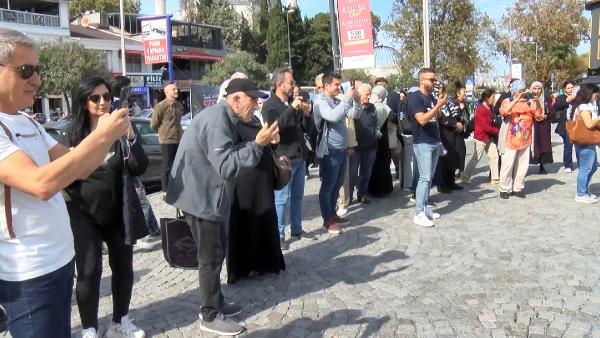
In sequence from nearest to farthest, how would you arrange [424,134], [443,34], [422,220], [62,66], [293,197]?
[293,197] < [424,134] < [422,220] < [443,34] < [62,66]

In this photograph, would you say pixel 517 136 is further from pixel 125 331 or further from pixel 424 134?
pixel 125 331

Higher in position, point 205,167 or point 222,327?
point 205,167

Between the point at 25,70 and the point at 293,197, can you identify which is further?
the point at 293,197

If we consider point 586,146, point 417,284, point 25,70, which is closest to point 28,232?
point 25,70

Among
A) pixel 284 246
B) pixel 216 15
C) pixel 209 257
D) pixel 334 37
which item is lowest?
pixel 284 246

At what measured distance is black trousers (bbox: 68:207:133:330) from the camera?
11.4ft

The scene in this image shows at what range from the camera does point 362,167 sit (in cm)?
806

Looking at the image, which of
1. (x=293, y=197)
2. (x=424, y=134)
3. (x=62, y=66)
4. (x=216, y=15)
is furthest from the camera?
(x=216, y=15)

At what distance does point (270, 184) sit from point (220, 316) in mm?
1431

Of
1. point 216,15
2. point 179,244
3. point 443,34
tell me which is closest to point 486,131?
point 179,244

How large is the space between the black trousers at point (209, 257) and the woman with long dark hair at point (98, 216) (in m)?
0.46

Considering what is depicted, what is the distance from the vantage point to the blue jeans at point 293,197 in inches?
232

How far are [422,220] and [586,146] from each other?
282 cm

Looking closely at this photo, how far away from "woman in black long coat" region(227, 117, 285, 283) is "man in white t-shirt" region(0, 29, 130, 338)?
8.79 ft
